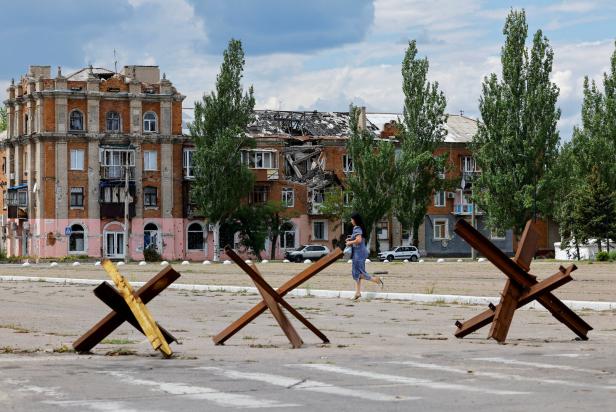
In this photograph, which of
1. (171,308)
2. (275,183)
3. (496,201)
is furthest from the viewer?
(275,183)

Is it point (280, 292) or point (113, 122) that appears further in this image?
point (113, 122)

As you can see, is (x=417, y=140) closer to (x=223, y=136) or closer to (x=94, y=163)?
(x=223, y=136)

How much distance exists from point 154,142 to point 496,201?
105 ft

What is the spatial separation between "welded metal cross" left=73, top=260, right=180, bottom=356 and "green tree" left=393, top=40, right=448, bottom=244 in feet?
256

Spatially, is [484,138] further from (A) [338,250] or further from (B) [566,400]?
(B) [566,400]

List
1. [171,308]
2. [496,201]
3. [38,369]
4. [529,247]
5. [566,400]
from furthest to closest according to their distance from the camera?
[496,201] → [171,308] → [529,247] → [38,369] → [566,400]

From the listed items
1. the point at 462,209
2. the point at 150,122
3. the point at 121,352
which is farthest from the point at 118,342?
the point at 462,209

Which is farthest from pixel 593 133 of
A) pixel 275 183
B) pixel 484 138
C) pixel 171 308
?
pixel 171 308

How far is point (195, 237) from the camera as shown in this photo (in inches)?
4168

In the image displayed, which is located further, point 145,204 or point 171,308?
point 145,204

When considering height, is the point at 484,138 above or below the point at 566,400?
above

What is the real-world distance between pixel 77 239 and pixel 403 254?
85.2 ft

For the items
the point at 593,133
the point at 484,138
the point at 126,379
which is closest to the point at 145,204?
the point at 484,138

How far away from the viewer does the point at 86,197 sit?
102 metres
